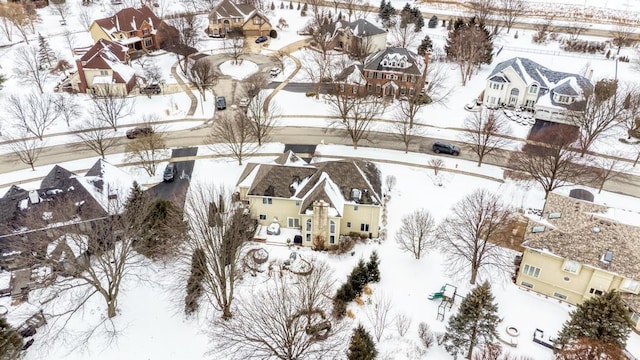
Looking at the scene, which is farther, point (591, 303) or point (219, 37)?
point (219, 37)

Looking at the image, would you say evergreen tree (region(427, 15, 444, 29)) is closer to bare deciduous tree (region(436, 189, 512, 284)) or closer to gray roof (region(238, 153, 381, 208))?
gray roof (region(238, 153, 381, 208))

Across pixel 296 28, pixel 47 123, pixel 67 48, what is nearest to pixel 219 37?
pixel 296 28

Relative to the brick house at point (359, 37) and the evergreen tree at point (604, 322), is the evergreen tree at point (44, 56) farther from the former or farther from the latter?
the evergreen tree at point (604, 322)

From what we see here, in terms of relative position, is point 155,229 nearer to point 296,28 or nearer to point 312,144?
point 312,144

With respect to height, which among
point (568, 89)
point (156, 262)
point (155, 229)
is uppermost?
point (568, 89)

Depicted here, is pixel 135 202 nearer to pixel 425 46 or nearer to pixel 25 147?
pixel 25 147

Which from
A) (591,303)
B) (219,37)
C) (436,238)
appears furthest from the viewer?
(219,37)

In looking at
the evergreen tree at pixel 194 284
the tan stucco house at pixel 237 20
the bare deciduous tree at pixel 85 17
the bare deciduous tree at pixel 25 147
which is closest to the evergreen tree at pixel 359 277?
the evergreen tree at pixel 194 284
